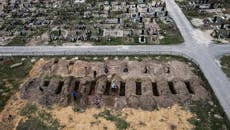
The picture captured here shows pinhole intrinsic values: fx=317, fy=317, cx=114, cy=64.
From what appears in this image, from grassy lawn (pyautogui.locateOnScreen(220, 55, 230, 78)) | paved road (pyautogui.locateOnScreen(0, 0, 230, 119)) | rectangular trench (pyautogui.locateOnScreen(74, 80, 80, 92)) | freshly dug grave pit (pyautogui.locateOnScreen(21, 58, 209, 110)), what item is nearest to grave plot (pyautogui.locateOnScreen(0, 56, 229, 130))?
freshly dug grave pit (pyautogui.locateOnScreen(21, 58, 209, 110))

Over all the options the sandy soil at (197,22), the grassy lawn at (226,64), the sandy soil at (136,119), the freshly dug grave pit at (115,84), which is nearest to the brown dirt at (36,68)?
the freshly dug grave pit at (115,84)

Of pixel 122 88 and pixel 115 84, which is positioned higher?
pixel 115 84

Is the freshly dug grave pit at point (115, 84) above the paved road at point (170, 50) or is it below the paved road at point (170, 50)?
below

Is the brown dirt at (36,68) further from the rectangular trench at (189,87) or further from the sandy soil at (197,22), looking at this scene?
the sandy soil at (197,22)

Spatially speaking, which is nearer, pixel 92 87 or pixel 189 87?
pixel 189 87

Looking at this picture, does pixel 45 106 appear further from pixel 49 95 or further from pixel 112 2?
pixel 112 2

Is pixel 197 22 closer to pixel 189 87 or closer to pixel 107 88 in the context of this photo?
pixel 189 87

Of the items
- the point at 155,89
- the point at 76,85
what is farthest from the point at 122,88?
the point at 76,85
